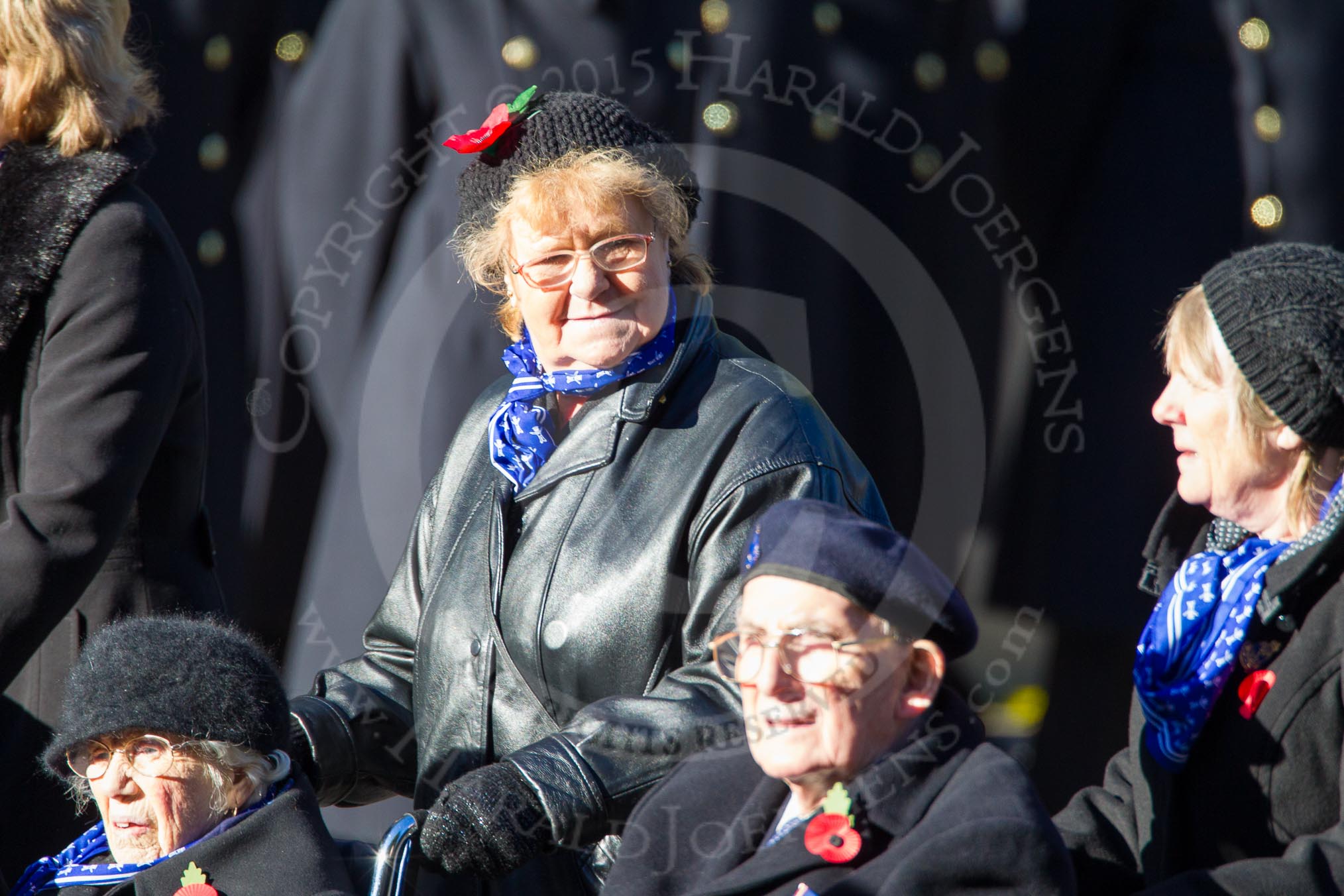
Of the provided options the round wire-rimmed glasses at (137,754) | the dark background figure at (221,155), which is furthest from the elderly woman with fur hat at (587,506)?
the dark background figure at (221,155)

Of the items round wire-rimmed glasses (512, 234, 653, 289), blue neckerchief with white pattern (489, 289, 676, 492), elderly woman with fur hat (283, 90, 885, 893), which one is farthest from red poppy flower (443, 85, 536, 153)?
blue neckerchief with white pattern (489, 289, 676, 492)

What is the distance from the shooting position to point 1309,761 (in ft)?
6.13

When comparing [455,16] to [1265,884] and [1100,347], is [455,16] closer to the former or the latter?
[1100,347]

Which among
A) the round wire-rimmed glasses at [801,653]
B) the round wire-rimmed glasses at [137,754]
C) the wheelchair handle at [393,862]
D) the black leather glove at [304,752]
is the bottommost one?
the wheelchair handle at [393,862]

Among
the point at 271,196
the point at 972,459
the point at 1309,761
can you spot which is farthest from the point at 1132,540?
the point at 271,196

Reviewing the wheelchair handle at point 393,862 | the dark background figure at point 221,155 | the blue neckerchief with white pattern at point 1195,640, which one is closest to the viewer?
the blue neckerchief with white pattern at point 1195,640

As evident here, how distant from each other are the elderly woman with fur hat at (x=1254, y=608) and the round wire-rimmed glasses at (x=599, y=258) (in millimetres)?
786

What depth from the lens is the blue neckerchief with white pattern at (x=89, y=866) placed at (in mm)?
2207

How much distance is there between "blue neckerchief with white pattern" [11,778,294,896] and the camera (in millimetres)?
2207

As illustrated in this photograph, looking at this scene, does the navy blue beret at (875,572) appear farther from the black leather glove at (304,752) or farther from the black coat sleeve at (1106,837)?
the black leather glove at (304,752)

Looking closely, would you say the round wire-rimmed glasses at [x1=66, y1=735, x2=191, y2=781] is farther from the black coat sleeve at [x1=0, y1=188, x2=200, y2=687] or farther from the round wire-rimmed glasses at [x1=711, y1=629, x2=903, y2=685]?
the round wire-rimmed glasses at [x1=711, y1=629, x2=903, y2=685]

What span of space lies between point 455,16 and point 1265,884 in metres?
2.52

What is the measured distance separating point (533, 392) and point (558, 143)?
387 millimetres

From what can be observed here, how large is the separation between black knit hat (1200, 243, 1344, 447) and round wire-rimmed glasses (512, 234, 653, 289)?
0.85m
